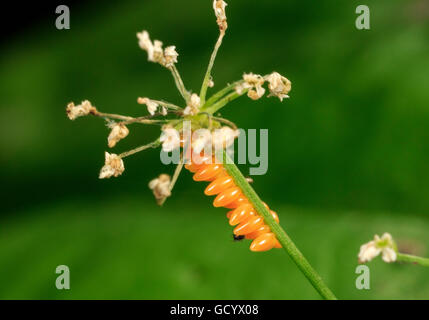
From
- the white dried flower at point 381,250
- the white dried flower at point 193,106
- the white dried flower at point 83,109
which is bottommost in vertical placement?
the white dried flower at point 381,250

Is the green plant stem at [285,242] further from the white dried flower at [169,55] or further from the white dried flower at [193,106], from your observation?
the white dried flower at [169,55]

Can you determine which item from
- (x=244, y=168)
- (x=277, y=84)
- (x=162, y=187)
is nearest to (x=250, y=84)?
(x=277, y=84)

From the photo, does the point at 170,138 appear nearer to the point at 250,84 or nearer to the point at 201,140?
the point at 201,140

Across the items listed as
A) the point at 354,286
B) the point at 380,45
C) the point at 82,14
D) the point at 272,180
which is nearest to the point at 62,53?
the point at 82,14

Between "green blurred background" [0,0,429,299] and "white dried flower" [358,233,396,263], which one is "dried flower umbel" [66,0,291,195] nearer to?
"white dried flower" [358,233,396,263]

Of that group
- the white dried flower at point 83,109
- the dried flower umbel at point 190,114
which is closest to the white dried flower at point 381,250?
the dried flower umbel at point 190,114

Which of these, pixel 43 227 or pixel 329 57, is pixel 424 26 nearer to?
pixel 329 57
